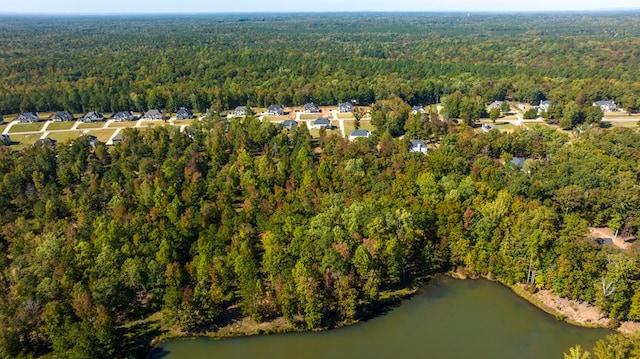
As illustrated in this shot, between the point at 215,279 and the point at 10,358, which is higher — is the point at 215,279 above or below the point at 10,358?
above

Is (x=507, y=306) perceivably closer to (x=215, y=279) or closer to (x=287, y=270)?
(x=287, y=270)

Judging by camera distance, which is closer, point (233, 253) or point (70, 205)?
point (233, 253)

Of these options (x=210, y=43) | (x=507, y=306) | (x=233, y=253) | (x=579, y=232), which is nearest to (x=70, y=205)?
(x=233, y=253)

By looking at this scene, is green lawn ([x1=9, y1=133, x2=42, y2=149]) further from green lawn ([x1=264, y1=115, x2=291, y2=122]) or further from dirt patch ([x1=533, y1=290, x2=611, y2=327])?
dirt patch ([x1=533, y1=290, x2=611, y2=327])

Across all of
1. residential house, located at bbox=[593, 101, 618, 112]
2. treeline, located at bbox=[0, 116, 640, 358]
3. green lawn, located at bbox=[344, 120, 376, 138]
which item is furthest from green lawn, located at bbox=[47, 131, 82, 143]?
residential house, located at bbox=[593, 101, 618, 112]

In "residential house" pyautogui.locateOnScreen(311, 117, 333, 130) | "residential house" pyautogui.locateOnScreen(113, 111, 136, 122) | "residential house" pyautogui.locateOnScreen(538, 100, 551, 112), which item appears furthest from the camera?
"residential house" pyautogui.locateOnScreen(538, 100, 551, 112)

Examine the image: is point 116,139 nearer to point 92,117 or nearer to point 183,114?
point 183,114

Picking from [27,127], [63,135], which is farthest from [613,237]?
[27,127]
